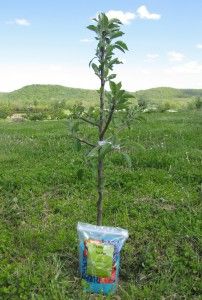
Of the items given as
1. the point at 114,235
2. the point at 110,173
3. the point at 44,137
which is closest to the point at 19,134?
the point at 44,137

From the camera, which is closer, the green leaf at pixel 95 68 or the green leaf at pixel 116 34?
the green leaf at pixel 116 34

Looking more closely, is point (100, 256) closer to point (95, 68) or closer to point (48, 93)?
point (95, 68)

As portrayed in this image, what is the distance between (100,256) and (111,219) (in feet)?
5.40

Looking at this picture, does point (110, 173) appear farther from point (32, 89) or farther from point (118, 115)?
point (32, 89)

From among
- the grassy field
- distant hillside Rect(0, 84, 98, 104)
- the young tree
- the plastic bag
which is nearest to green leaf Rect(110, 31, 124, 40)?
the young tree

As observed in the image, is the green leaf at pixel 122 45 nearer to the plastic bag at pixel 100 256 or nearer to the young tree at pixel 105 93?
the young tree at pixel 105 93

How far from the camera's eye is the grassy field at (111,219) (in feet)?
16.5

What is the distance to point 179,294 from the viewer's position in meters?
5.05

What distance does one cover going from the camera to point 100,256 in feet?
15.8

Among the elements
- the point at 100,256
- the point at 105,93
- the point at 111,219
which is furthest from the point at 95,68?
the point at 111,219

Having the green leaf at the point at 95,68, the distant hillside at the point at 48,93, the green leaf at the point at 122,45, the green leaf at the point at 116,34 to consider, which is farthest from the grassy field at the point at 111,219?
the distant hillside at the point at 48,93

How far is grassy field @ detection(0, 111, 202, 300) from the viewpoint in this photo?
504 cm

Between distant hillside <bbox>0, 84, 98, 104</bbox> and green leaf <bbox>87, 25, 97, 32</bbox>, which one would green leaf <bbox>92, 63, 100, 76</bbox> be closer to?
green leaf <bbox>87, 25, 97, 32</bbox>

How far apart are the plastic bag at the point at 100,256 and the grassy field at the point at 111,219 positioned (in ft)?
0.54
